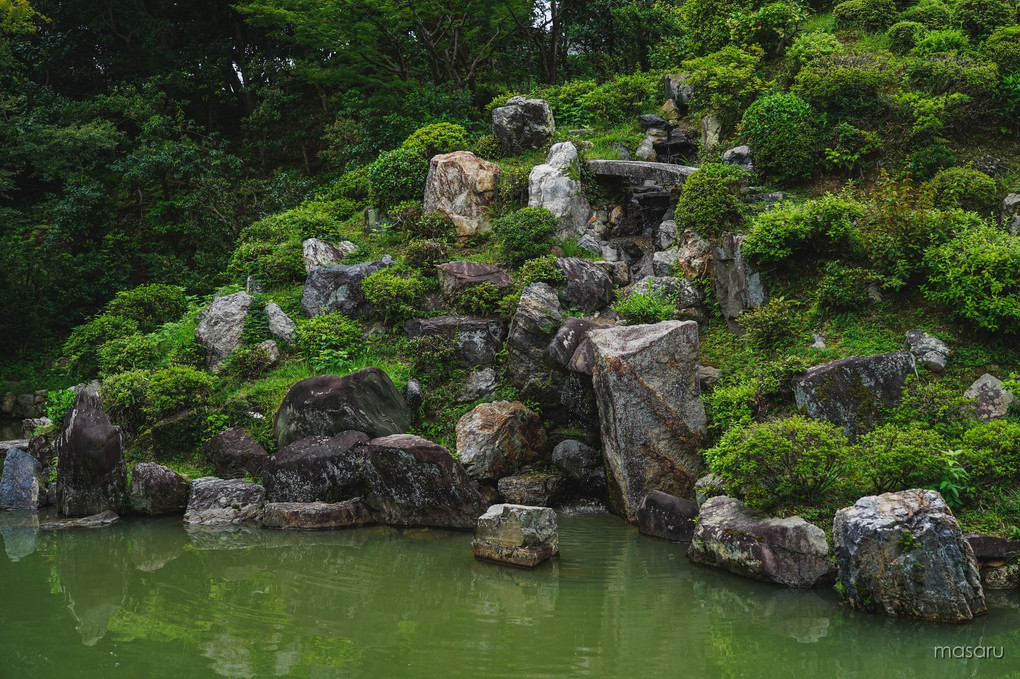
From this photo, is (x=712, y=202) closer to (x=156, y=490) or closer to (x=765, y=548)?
(x=765, y=548)

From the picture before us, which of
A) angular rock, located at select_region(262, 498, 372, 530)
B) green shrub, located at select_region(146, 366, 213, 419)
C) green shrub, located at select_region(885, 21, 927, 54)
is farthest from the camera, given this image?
green shrub, located at select_region(885, 21, 927, 54)

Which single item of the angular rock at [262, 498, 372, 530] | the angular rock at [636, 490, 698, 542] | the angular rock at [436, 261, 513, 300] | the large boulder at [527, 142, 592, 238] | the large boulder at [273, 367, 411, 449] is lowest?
the angular rock at [636, 490, 698, 542]

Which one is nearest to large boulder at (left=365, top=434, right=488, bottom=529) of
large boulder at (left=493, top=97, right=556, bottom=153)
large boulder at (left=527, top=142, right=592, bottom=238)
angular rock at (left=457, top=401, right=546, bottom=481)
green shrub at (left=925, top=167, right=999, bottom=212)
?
angular rock at (left=457, top=401, right=546, bottom=481)

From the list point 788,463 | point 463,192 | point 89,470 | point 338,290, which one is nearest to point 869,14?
point 463,192

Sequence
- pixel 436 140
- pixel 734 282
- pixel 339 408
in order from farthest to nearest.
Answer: pixel 436 140 < pixel 734 282 < pixel 339 408

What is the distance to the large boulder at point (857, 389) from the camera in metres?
10.4

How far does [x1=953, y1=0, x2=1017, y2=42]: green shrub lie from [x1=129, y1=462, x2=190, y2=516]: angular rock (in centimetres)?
1937

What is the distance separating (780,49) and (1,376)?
25.3 m

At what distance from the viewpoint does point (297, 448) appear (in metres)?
12.6

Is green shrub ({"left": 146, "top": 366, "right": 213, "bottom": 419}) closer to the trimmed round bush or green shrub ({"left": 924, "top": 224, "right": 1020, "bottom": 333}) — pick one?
the trimmed round bush

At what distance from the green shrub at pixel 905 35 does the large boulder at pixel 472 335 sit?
11.7m

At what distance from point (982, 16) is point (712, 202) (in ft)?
27.6

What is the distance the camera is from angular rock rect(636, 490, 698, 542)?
10.7 meters

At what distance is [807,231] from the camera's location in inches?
512
